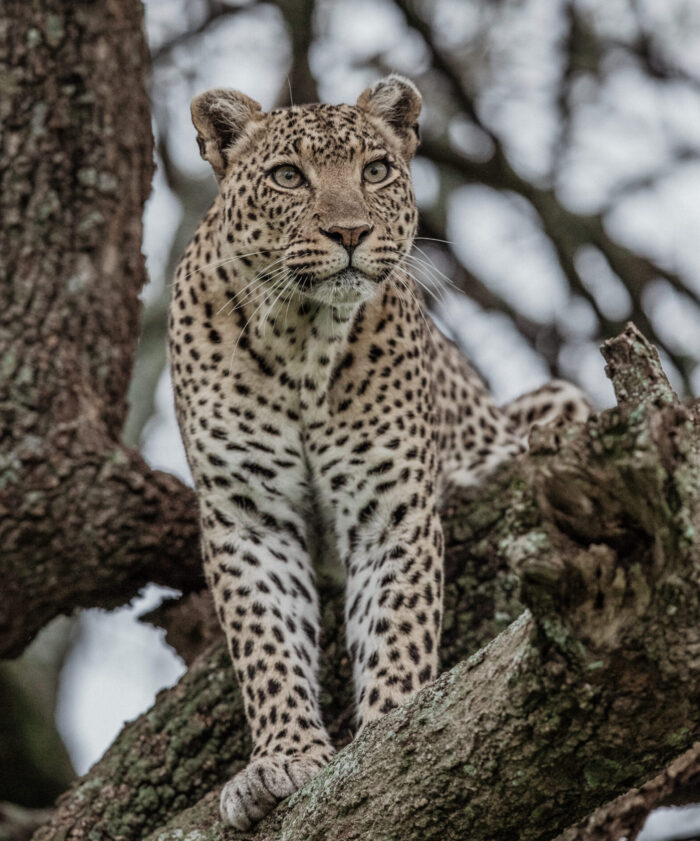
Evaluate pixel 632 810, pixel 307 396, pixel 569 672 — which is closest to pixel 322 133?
pixel 307 396

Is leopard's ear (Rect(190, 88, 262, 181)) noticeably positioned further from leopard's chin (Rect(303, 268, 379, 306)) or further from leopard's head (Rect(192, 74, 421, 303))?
leopard's chin (Rect(303, 268, 379, 306))

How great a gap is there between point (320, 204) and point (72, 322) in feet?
7.28

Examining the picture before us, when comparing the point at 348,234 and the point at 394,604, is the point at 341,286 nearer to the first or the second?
the point at 348,234

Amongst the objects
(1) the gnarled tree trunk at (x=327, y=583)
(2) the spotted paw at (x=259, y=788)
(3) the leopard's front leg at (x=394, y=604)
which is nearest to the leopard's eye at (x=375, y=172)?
(3) the leopard's front leg at (x=394, y=604)

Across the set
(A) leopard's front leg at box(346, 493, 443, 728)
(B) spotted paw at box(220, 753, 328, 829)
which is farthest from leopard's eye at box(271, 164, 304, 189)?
(B) spotted paw at box(220, 753, 328, 829)

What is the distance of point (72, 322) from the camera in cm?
743

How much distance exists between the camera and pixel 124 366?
779 cm

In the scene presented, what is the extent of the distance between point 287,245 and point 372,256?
0.43 metres

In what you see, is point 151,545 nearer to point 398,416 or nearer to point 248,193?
point 398,416

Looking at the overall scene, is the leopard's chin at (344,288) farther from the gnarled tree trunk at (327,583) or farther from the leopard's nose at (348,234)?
the gnarled tree trunk at (327,583)

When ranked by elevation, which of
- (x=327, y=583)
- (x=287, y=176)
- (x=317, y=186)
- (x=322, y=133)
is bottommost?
(x=327, y=583)

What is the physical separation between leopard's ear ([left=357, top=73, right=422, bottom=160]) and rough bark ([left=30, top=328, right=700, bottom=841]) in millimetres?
3635

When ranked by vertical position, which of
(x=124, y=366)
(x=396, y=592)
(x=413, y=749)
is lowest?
(x=413, y=749)

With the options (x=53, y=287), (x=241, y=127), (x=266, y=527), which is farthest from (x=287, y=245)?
(x=53, y=287)
